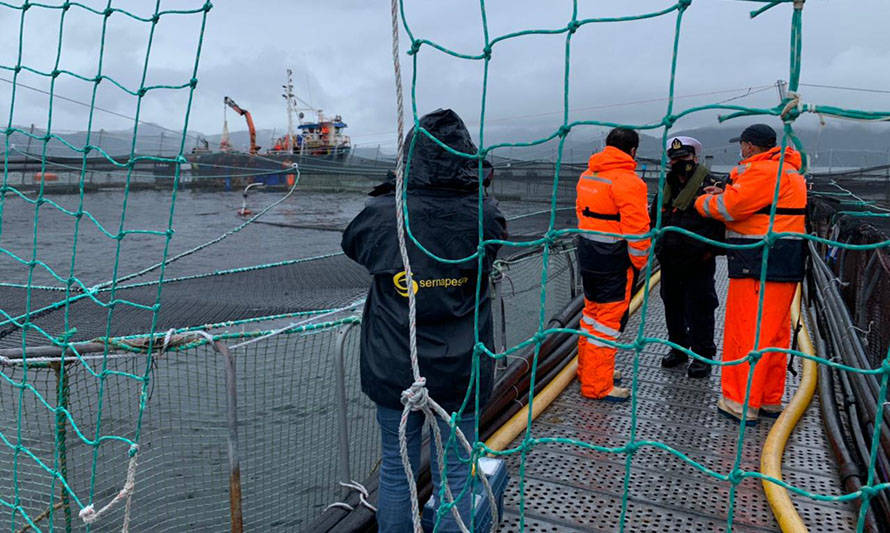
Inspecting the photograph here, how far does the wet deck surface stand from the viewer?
89.9 inches

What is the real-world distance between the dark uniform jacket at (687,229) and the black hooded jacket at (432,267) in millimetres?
1762

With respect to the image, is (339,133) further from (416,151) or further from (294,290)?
(416,151)

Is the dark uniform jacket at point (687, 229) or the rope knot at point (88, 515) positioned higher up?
the dark uniform jacket at point (687, 229)

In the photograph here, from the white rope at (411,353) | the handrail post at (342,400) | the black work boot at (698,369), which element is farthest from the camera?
the black work boot at (698,369)

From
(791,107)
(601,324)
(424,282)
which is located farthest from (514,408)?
(791,107)

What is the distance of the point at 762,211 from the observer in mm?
2768

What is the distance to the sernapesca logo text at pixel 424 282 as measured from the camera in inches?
72.5

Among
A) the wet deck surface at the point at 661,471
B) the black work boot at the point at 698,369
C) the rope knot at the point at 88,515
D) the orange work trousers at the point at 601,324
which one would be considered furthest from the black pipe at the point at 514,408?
the rope knot at the point at 88,515

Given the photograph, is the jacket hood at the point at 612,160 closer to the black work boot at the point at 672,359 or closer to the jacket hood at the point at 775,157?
the jacket hood at the point at 775,157

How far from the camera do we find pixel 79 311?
420 cm

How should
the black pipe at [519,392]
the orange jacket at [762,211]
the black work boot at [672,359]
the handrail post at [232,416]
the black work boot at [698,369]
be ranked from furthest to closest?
the black work boot at [672,359], the black work boot at [698,369], the black pipe at [519,392], the orange jacket at [762,211], the handrail post at [232,416]

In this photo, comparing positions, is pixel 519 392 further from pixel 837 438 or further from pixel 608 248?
pixel 837 438

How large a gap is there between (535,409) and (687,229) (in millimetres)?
1268

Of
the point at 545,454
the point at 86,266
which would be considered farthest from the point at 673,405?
the point at 86,266
